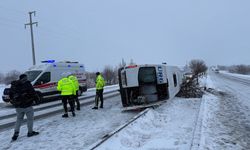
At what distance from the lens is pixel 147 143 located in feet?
24.4

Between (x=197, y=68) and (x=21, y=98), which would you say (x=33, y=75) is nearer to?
(x=21, y=98)

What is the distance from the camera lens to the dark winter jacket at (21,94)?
28.1 ft

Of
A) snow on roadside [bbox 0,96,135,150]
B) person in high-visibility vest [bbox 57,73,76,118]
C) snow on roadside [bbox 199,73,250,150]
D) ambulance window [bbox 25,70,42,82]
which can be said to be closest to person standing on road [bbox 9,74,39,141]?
snow on roadside [bbox 0,96,135,150]

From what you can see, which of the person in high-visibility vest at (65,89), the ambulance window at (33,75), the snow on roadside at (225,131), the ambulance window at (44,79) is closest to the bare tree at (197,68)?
the ambulance window at (44,79)

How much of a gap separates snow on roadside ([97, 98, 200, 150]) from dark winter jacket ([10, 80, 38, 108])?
2920 millimetres

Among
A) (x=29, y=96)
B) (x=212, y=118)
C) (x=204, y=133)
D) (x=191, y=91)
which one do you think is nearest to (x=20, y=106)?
(x=29, y=96)

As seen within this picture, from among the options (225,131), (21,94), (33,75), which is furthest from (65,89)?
(33,75)

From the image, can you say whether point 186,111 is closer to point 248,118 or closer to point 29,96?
point 248,118

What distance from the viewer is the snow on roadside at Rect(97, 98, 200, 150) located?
7.14m

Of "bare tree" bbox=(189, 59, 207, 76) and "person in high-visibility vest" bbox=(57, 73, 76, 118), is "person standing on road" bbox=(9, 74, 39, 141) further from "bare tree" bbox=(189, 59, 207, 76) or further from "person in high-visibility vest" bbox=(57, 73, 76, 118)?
"bare tree" bbox=(189, 59, 207, 76)

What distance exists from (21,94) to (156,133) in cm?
405

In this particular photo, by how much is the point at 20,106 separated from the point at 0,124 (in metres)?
3.69

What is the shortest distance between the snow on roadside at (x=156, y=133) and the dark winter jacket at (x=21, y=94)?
9.58ft

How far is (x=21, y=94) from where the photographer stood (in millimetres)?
8602
